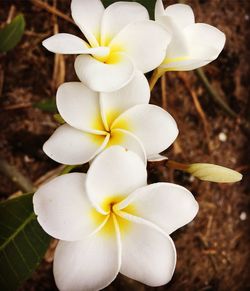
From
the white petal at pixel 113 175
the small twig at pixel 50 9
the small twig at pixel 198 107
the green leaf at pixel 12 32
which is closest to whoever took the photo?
the white petal at pixel 113 175

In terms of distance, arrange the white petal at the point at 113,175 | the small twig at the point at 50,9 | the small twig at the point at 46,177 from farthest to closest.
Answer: the small twig at the point at 50,9 < the small twig at the point at 46,177 < the white petal at the point at 113,175

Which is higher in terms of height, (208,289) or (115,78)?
(115,78)

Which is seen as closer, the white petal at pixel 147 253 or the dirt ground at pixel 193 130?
the white petal at pixel 147 253

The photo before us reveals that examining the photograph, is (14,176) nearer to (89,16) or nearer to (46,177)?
(46,177)

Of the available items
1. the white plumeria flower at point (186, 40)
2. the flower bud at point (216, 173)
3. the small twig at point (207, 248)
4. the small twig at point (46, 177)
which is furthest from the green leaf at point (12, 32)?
the small twig at point (207, 248)

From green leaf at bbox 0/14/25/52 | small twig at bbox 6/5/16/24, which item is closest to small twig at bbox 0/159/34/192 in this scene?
green leaf at bbox 0/14/25/52

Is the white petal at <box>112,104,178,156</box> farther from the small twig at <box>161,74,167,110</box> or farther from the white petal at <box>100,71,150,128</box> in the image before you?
the small twig at <box>161,74,167,110</box>

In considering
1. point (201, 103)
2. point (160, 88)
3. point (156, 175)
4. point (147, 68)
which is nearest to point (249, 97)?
point (201, 103)

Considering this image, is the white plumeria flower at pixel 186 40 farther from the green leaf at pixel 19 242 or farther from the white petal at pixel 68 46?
the green leaf at pixel 19 242

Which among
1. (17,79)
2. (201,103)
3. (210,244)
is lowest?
(210,244)

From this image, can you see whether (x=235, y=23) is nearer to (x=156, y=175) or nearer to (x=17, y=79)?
(x=156, y=175)
